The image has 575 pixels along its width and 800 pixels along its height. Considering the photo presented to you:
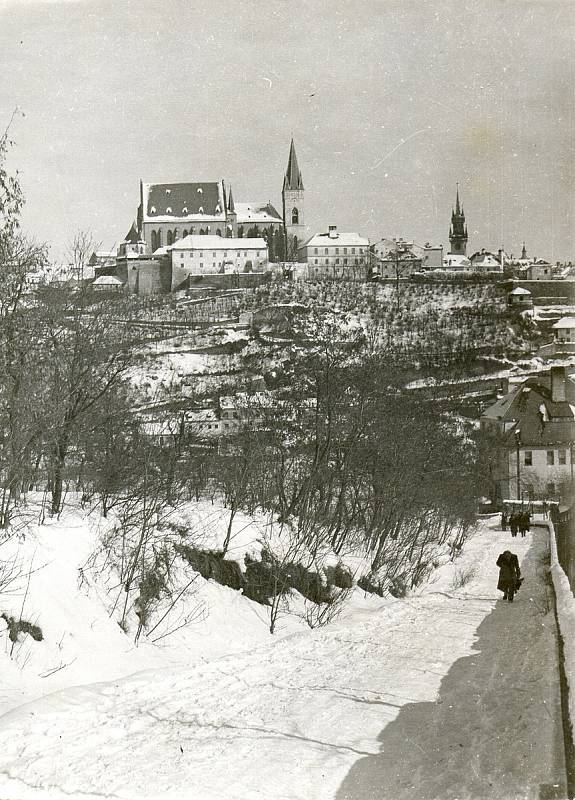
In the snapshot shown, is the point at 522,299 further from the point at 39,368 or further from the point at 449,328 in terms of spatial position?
the point at 39,368

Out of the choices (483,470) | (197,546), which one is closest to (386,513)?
(197,546)

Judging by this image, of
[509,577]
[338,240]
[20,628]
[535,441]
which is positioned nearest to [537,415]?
[535,441]

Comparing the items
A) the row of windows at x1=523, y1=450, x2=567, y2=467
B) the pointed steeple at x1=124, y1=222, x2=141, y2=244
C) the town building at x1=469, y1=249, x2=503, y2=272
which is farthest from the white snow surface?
the town building at x1=469, y1=249, x2=503, y2=272

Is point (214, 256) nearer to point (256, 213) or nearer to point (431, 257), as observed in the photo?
point (256, 213)

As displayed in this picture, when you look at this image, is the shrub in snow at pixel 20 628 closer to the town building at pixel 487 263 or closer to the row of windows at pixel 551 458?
the row of windows at pixel 551 458

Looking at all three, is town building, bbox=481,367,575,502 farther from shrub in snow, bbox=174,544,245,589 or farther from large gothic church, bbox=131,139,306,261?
large gothic church, bbox=131,139,306,261
